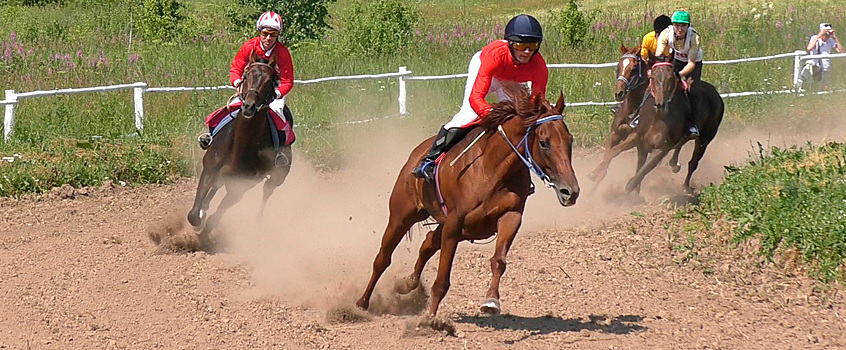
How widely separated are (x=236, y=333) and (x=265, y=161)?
3.47m

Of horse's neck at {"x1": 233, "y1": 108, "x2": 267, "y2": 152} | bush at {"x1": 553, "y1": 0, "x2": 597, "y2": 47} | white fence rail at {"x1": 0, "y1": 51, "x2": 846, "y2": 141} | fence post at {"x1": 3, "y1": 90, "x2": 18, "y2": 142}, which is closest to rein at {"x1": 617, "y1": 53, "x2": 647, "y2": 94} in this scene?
white fence rail at {"x1": 0, "y1": 51, "x2": 846, "y2": 141}

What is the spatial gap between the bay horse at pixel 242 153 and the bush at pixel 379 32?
42.9 feet

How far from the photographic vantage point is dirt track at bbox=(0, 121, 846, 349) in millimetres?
7477

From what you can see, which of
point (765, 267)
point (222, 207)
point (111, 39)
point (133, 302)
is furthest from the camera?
point (111, 39)

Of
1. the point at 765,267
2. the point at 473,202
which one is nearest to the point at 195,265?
the point at 473,202

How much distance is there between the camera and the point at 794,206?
9.69 metres

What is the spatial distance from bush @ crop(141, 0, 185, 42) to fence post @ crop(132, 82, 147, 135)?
11.3m

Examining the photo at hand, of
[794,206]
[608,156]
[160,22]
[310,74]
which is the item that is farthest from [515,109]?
[160,22]

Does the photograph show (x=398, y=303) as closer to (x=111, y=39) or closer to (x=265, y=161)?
(x=265, y=161)

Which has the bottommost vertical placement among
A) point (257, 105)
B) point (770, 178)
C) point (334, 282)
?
point (334, 282)

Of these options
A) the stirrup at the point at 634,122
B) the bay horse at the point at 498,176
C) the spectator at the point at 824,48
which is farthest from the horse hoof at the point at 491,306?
the spectator at the point at 824,48

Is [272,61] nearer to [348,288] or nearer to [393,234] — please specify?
[348,288]

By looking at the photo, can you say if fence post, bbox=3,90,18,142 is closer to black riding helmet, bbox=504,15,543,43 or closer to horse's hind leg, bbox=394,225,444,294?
horse's hind leg, bbox=394,225,444,294

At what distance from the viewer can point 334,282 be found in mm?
9430
